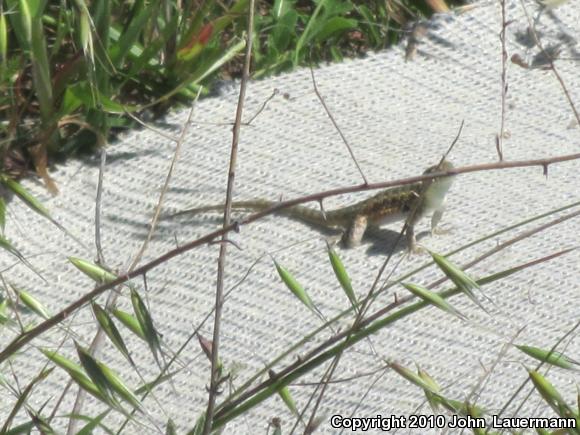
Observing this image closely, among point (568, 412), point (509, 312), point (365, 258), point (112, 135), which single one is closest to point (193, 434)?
point (568, 412)

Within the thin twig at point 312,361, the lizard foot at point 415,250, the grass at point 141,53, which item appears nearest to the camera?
the thin twig at point 312,361

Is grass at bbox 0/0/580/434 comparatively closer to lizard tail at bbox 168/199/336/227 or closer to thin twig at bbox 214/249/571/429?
lizard tail at bbox 168/199/336/227

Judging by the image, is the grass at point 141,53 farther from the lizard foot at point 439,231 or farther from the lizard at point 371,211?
the lizard foot at point 439,231

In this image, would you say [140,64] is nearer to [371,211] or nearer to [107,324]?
[371,211]

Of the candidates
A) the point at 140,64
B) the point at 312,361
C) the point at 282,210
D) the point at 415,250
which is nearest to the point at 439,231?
the point at 415,250

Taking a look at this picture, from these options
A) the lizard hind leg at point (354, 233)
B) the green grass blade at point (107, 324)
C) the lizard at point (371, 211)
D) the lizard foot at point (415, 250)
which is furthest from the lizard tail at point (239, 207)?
the green grass blade at point (107, 324)

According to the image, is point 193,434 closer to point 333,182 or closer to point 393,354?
point 393,354

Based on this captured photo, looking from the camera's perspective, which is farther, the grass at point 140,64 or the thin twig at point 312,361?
the grass at point 140,64

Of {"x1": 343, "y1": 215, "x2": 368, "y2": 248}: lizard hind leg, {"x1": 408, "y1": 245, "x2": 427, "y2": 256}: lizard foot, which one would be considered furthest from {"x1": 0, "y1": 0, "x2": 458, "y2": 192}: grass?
{"x1": 408, "y1": 245, "x2": 427, "y2": 256}: lizard foot
